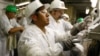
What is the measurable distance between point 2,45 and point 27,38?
2.16 meters

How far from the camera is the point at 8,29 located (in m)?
3.82

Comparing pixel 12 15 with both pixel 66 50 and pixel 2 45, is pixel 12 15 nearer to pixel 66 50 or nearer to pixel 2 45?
pixel 2 45

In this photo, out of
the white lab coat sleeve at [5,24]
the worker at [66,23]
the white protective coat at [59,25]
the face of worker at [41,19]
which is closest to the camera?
the face of worker at [41,19]

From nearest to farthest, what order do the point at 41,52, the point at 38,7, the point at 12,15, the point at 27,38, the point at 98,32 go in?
the point at 98,32
the point at 41,52
the point at 27,38
the point at 38,7
the point at 12,15

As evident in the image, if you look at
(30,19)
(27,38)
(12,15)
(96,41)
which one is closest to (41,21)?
(30,19)

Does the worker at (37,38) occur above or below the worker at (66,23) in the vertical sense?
above

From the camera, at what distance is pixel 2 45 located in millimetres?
4117

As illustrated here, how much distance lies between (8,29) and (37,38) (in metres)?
1.78

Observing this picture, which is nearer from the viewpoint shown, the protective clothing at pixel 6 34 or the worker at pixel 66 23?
the protective clothing at pixel 6 34

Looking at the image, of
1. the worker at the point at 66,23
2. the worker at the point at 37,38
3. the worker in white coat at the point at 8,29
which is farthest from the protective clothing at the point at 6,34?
the worker at the point at 37,38

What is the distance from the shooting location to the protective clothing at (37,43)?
1946 mm

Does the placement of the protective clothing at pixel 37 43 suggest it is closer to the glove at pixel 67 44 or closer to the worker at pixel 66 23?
the glove at pixel 67 44

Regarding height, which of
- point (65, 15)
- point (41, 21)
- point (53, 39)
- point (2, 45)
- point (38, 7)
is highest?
point (38, 7)

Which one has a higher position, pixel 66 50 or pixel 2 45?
pixel 66 50
